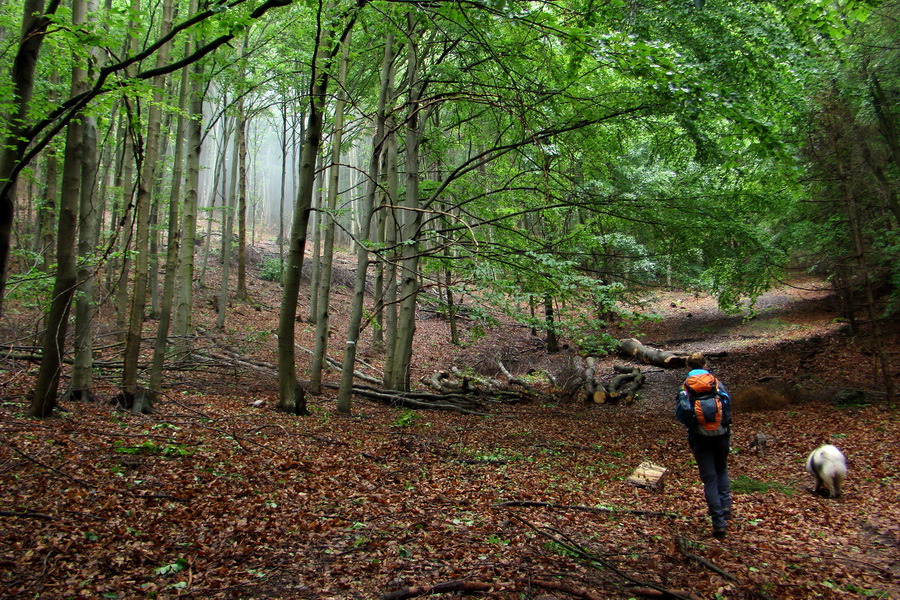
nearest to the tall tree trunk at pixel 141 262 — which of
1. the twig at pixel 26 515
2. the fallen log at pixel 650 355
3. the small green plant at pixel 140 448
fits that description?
the small green plant at pixel 140 448

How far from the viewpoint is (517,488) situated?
5.83 m

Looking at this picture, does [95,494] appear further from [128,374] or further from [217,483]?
[128,374]

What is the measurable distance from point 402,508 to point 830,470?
5.20 m

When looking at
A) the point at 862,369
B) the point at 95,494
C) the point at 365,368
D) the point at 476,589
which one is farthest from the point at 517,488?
the point at 862,369

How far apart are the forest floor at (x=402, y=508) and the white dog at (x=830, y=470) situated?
159 mm

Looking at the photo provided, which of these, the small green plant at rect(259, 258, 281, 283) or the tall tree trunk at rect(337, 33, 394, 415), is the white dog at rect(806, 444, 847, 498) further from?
the small green plant at rect(259, 258, 281, 283)

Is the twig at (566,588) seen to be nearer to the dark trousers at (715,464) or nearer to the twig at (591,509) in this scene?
the twig at (591,509)

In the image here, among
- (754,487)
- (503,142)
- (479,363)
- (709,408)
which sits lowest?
(754,487)

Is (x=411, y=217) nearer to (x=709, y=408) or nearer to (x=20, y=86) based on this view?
(x=709, y=408)

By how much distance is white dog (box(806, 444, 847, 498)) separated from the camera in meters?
6.00

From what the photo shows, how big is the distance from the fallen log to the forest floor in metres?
5.51

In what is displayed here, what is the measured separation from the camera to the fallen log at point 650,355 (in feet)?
50.5

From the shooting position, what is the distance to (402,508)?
4895mm


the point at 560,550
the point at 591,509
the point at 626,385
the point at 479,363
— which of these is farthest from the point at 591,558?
the point at 479,363
